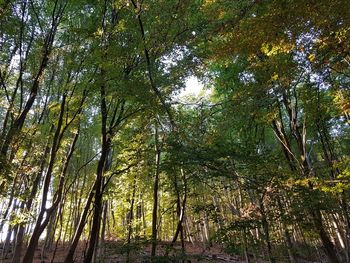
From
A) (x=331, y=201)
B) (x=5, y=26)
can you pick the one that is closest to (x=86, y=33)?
(x=5, y=26)

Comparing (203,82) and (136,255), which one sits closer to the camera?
(203,82)

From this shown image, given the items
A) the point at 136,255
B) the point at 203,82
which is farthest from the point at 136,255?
the point at 203,82

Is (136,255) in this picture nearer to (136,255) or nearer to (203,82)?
(136,255)

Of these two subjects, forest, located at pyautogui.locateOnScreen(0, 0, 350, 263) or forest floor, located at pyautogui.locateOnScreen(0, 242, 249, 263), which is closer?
forest, located at pyautogui.locateOnScreen(0, 0, 350, 263)

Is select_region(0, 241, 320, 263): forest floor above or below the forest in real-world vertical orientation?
below

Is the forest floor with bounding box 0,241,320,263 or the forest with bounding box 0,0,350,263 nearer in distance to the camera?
the forest with bounding box 0,0,350,263

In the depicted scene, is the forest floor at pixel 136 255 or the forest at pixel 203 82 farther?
the forest floor at pixel 136 255

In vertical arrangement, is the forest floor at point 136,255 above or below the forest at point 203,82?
below

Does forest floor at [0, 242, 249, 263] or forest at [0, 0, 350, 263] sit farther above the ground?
forest at [0, 0, 350, 263]

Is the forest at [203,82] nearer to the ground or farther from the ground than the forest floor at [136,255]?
farther from the ground

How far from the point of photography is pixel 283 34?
14.8 ft

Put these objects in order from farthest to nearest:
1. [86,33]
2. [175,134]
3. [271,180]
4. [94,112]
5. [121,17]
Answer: [94,112] → [121,17] → [86,33] → [271,180] → [175,134]

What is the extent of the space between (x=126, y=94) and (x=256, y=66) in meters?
3.12

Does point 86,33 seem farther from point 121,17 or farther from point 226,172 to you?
point 226,172
